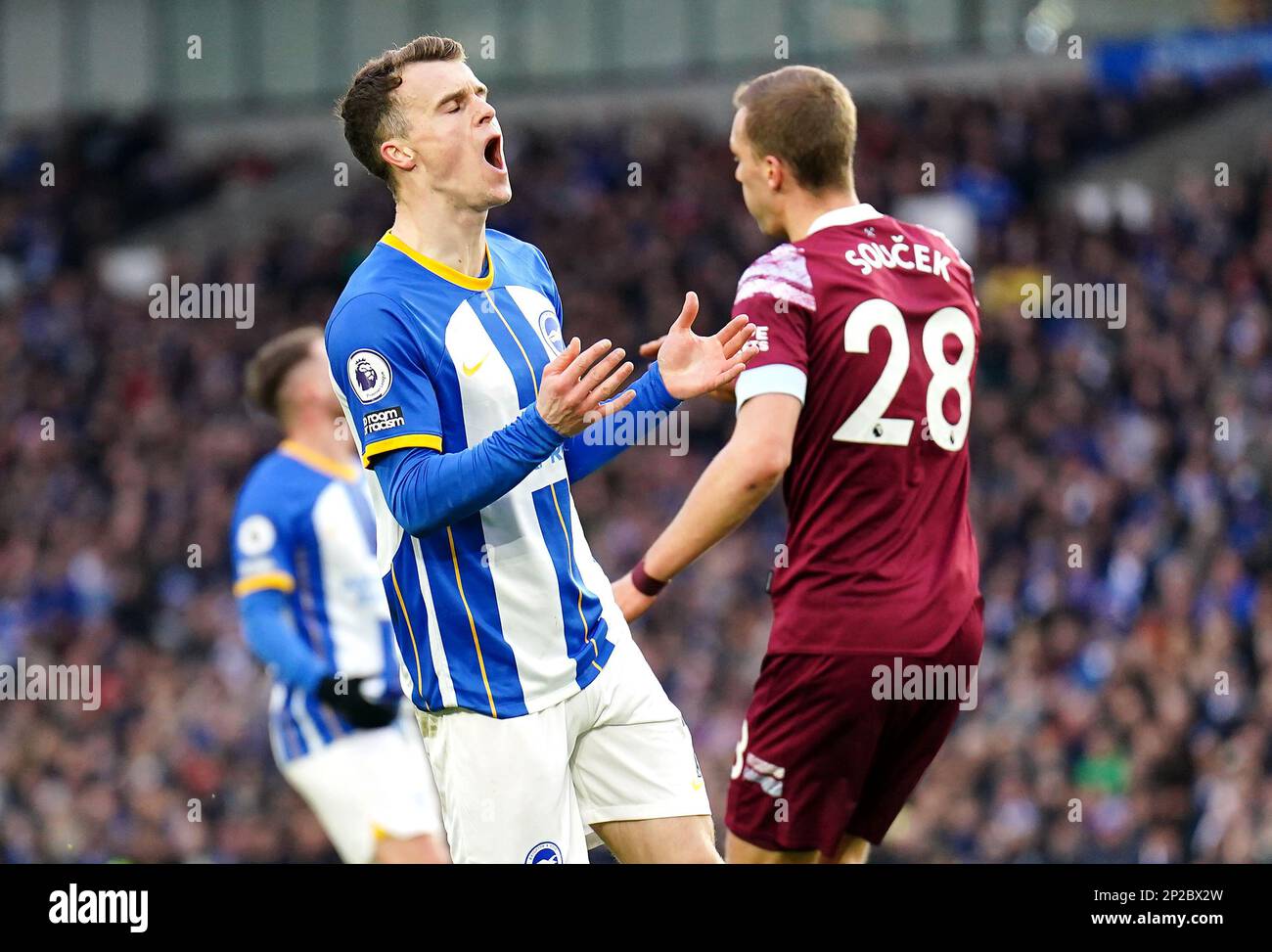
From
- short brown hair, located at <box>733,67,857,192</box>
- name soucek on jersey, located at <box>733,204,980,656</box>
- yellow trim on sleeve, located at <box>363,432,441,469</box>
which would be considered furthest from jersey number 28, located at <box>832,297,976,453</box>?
yellow trim on sleeve, located at <box>363,432,441,469</box>

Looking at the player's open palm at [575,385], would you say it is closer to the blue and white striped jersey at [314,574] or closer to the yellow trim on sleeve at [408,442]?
the yellow trim on sleeve at [408,442]

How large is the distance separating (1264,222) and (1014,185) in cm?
376

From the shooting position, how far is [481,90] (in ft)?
14.4

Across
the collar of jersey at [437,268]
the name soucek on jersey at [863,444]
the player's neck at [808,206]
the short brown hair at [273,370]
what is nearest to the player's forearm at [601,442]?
the name soucek on jersey at [863,444]

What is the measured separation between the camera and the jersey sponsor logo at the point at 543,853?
4.11 meters

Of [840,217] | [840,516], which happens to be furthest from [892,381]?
[840,217]

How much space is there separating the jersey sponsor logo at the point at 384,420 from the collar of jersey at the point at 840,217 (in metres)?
1.44

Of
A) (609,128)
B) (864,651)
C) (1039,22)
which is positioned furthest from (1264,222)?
(864,651)

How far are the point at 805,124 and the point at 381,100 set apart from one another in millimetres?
1194

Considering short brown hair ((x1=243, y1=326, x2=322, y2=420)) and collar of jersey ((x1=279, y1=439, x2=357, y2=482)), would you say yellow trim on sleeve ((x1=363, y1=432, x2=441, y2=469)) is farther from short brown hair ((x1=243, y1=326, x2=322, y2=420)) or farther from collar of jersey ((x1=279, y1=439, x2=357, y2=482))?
short brown hair ((x1=243, y1=326, x2=322, y2=420))

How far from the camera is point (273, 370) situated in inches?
287

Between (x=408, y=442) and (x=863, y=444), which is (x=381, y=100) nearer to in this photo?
(x=408, y=442)

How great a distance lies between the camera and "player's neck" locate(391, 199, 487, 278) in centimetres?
430

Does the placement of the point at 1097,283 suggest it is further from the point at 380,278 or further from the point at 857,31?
the point at 380,278
